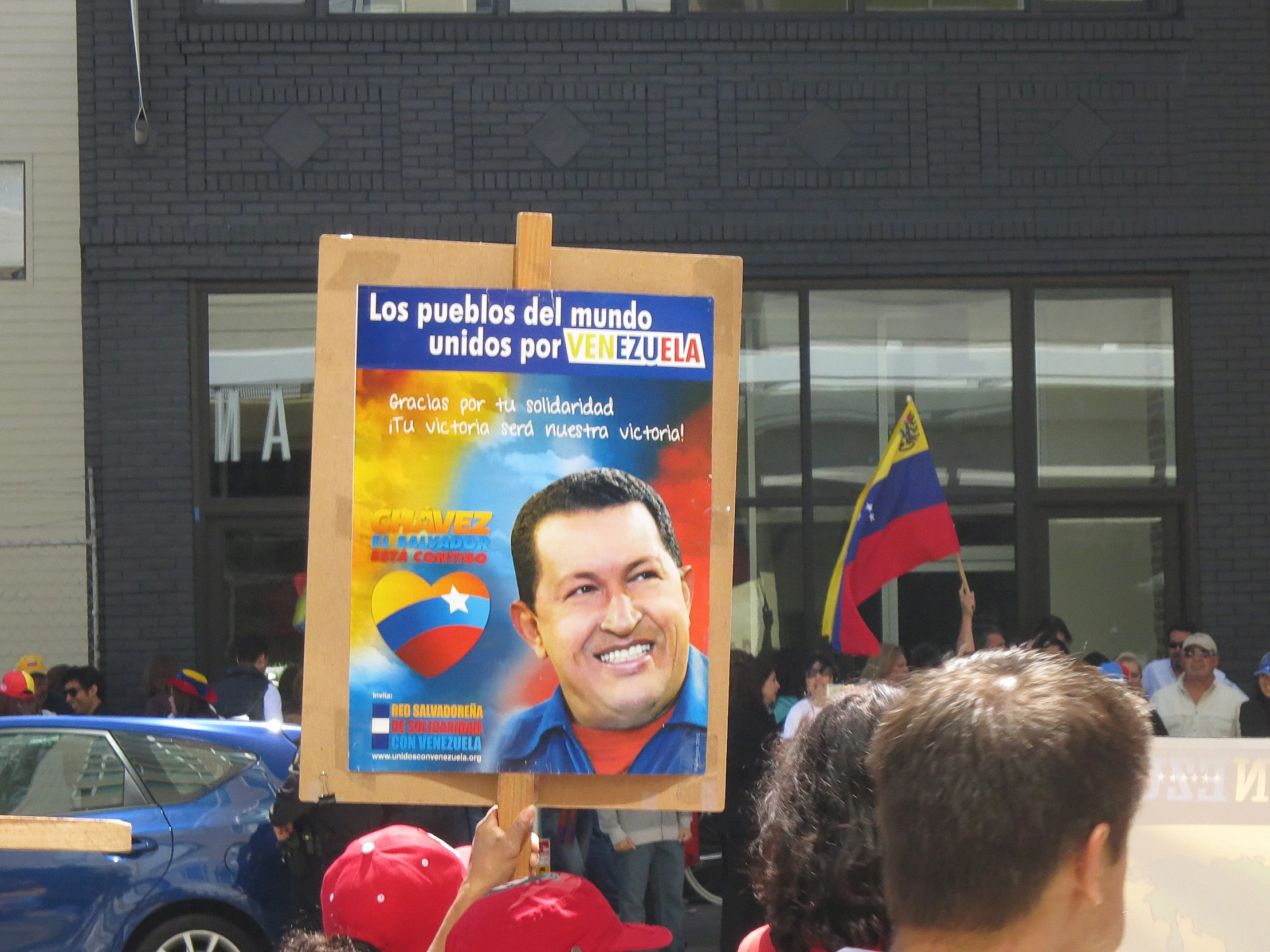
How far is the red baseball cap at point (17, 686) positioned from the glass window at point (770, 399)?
4845 millimetres

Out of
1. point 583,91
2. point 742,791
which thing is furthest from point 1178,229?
point 742,791

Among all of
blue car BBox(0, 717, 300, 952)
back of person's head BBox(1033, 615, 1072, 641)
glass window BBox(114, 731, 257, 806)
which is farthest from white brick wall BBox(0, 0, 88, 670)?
back of person's head BBox(1033, 615, 1072, 641)

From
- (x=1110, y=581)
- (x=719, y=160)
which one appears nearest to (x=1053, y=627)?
(x=1110, y=581)

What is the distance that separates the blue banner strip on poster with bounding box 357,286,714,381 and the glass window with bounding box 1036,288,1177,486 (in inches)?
318

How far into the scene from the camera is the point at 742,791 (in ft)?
24.0

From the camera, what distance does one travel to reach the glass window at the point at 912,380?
35.2ft

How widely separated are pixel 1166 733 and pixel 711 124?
5.11 meters

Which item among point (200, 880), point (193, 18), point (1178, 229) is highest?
point (193, 18)

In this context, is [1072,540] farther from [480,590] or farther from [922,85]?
[480,590]

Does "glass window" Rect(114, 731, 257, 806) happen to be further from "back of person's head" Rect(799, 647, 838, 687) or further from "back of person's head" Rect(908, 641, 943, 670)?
"back of person's head" Rect(908, 641, 943, 670)

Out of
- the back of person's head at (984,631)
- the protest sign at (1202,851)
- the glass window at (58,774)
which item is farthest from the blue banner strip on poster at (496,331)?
the back of person's head at (984,631)

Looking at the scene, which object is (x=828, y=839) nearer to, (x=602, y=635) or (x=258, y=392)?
(x=602, y=635)

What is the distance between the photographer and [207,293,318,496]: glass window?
10562 mm

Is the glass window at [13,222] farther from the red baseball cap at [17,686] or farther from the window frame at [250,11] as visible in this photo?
the red baseball cap at [17,686]
